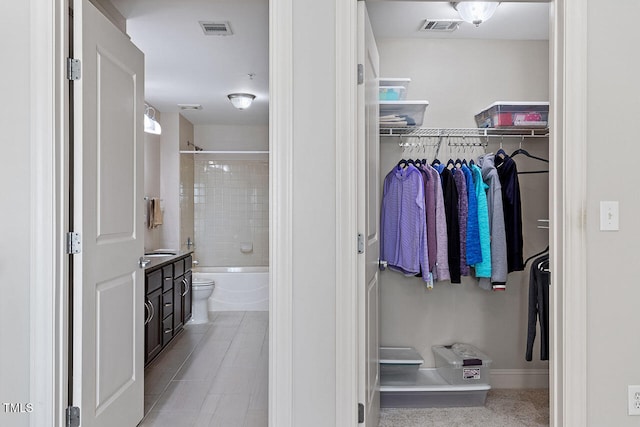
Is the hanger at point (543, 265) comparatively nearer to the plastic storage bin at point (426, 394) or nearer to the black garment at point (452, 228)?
the black garment at point (452, 228)

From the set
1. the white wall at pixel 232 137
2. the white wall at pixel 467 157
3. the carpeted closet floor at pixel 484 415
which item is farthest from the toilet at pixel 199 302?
the carpeted closet floor at pixel 484 415

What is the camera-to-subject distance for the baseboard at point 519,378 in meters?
3.46

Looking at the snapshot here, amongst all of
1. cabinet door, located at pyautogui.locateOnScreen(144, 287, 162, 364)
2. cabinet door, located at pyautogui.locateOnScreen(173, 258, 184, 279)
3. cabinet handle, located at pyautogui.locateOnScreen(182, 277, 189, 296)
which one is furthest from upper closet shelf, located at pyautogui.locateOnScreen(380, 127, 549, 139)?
cabinet handle, located at pyautogui.locateOnScreen(182, 277, 189, 296)

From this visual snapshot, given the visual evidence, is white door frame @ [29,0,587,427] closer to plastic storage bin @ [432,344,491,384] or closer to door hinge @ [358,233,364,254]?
door hinge @ [358,233,364,254]

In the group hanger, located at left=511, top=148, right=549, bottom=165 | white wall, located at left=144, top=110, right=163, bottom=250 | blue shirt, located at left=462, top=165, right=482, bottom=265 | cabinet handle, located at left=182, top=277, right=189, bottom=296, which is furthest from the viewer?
white wall, located at left=144, top=110, right=163, bottom=250

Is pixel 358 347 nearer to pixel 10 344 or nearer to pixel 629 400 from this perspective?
pixel 629 400

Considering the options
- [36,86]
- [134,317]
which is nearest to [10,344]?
[134,317]

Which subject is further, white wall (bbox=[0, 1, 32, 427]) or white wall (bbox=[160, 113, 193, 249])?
white wall (bbox=[160, 113, 193, 249])

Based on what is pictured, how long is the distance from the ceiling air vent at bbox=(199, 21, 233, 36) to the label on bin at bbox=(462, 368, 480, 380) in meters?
2.76

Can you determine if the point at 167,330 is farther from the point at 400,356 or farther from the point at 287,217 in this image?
the point at 287,217

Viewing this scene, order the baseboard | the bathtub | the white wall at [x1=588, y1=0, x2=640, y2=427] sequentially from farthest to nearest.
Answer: the bathtub, the baseboard, the white wall at [x1=588, y1=0, x2=640, y2=427]

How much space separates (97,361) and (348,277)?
1.24m

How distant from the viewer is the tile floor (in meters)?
2.88

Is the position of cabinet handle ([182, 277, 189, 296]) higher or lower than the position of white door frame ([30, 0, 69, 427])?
lower
